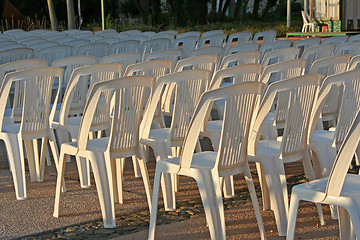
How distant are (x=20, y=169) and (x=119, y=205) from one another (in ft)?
2.94

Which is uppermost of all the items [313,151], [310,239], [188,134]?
[188,134]

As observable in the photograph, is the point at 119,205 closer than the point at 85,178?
Yes

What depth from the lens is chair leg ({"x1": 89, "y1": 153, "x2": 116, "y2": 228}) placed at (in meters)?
4.81

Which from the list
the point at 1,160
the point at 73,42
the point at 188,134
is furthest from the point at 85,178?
the point at 73,42

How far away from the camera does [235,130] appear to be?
4.27 metres

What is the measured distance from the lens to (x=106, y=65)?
5598 millimetres

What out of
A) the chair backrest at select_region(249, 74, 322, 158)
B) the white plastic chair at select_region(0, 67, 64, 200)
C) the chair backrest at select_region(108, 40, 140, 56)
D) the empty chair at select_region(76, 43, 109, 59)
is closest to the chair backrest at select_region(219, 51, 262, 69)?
the white plastic chair at select_region(0, 67, 64, 200)

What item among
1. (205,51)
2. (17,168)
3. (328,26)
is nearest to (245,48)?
(205,51)

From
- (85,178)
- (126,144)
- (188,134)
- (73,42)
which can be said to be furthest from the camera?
(73,42)

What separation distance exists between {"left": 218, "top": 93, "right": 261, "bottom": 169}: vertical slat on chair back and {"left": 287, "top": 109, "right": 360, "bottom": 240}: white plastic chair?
61cm

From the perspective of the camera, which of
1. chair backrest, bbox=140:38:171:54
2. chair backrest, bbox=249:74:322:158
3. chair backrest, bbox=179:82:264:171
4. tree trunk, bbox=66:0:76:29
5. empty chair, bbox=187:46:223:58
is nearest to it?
chair backrest, bbox=179:82:264:171

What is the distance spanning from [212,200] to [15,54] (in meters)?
4.79

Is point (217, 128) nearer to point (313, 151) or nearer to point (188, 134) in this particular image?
point (313, 151)

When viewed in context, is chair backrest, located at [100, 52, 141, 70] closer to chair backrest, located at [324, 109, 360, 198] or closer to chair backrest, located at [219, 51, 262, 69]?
chair backrest, located at [219, 51, 262, 69]
